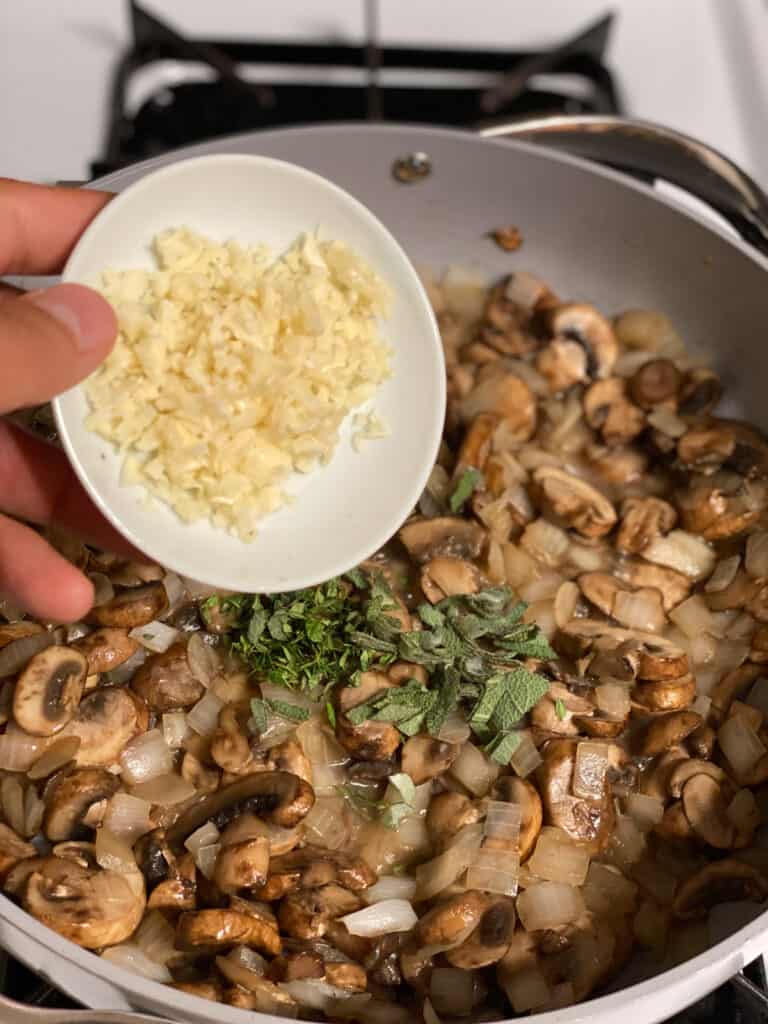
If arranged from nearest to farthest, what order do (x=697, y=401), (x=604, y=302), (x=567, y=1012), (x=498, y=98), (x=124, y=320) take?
(x=567, y=1012), (x=124, y=320), (x=697, y=401), (x=604, y=302), (x=498, y=98)

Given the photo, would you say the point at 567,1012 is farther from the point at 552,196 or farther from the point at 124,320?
the point at 552,196


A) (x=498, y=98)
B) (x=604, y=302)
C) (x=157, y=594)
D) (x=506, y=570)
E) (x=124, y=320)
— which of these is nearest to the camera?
(x=124, y=320)

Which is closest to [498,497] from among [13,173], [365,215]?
[365,215]

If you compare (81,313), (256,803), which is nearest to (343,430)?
(81,313)

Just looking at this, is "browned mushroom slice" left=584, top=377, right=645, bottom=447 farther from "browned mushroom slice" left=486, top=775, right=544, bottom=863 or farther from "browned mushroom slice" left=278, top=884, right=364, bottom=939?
"browned mushroom slice" left=278, top=884, right=364, bottom=939

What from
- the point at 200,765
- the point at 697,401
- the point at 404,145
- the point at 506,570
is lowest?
the point at 200,765

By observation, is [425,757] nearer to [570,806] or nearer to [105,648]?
[570,806]

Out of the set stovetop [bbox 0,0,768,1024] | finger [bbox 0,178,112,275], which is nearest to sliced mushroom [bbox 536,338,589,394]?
stovetop [bbox 0,0,768,1024]
